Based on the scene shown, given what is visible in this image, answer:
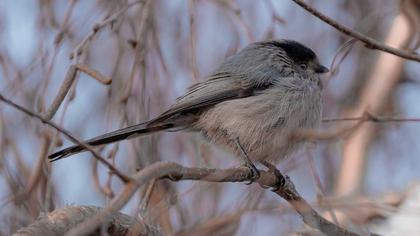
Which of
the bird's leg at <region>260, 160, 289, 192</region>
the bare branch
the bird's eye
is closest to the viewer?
the bare branch

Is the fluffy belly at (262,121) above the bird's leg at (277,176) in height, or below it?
above

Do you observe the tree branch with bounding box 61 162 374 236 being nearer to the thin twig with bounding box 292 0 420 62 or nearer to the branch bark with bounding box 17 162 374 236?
the branch bark with bounding box 17 162 374 236

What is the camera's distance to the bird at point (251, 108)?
431cm

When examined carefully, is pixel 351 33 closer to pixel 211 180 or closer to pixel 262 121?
pixel 211 180

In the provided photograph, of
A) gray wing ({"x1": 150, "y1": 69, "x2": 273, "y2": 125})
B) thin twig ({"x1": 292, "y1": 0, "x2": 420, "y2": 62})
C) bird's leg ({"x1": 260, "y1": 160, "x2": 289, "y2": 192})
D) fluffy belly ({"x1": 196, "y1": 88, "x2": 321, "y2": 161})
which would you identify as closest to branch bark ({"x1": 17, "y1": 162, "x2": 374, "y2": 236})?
bird's leg ({"x1": 260, "y1": 160, "x2": 289, "y2": 192})

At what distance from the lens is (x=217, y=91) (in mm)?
4480

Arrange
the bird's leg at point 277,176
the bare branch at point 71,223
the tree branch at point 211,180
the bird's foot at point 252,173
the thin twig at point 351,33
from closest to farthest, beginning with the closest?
the tree branch at point 211,180
the bare branch at point 71,223
the thin twig at point 351,33
the bird's foot at point 252,173
the bird's leg at point 277,176

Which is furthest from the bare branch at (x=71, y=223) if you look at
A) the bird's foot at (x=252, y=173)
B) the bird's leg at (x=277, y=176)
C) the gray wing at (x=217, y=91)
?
the gray wing at (x=217, y=91)

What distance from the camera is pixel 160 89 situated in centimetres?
484

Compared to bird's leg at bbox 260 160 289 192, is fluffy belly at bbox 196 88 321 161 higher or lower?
higher

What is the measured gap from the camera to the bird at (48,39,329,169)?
4.31 metres

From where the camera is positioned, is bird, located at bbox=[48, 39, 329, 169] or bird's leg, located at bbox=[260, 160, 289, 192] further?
bird, located at bbox=[48, 39, 329, 169]

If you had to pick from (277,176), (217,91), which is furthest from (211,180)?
(217,91)

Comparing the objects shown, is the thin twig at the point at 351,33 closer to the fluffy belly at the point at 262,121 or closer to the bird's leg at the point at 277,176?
the bird's leg at the point at 277,176
